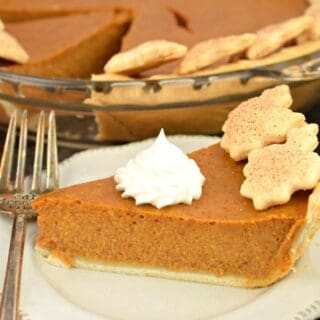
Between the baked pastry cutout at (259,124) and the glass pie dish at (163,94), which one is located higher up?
the glass pie dish at (163,94)

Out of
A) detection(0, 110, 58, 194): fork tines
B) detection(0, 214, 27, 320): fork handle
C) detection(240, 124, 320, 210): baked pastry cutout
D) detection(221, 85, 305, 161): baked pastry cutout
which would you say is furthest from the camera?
detection(0, 110, 58, 194): fork tines

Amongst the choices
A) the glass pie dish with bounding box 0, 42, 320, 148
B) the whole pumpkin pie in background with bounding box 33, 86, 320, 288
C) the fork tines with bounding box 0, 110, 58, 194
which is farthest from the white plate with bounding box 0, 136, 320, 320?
the glass pie dish with bounding box 0, 42, 320, 148

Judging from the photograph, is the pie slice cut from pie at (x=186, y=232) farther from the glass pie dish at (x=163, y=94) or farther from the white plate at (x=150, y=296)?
the glass pie dish at (x=163, y=94)

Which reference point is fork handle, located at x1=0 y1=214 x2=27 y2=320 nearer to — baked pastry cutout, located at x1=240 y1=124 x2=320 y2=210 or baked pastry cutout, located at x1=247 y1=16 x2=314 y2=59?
baked pastry cutout, located at x1=240 y1=124 x2=320 y2=210

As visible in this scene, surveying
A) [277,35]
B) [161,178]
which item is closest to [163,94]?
[277,35]

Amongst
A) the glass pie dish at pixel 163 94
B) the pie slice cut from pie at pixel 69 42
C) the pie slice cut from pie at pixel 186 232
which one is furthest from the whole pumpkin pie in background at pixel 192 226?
the pie slice cut from pie at pixel 69 42
